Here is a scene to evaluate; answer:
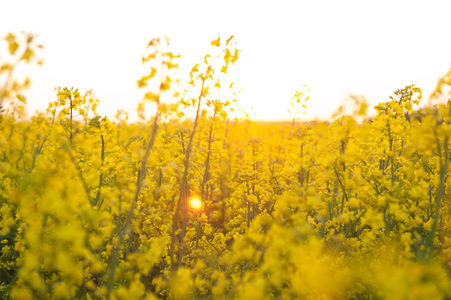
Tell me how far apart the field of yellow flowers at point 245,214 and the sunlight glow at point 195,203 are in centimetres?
3

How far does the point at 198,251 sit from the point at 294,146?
2.10 metres

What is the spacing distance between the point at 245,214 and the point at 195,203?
1.13 metres

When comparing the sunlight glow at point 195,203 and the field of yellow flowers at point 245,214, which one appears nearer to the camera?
the field of yellow flowers at point 245,214

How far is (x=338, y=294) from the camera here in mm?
3350

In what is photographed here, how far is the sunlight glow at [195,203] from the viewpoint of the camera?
15.6 feet

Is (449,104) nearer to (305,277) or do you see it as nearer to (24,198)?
(305,277)

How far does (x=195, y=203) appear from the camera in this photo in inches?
191

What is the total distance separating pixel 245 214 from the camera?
5488mm

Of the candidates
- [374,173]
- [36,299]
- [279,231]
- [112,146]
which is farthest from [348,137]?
[36,299]

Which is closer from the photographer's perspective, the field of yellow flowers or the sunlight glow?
the field of yellow flowers

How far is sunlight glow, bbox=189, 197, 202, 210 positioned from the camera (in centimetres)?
474

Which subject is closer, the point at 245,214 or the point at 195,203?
the point at 195,203

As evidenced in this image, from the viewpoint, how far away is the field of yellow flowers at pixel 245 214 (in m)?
1.94

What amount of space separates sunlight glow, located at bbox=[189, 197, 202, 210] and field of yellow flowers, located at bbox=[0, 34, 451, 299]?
0.09 ft
